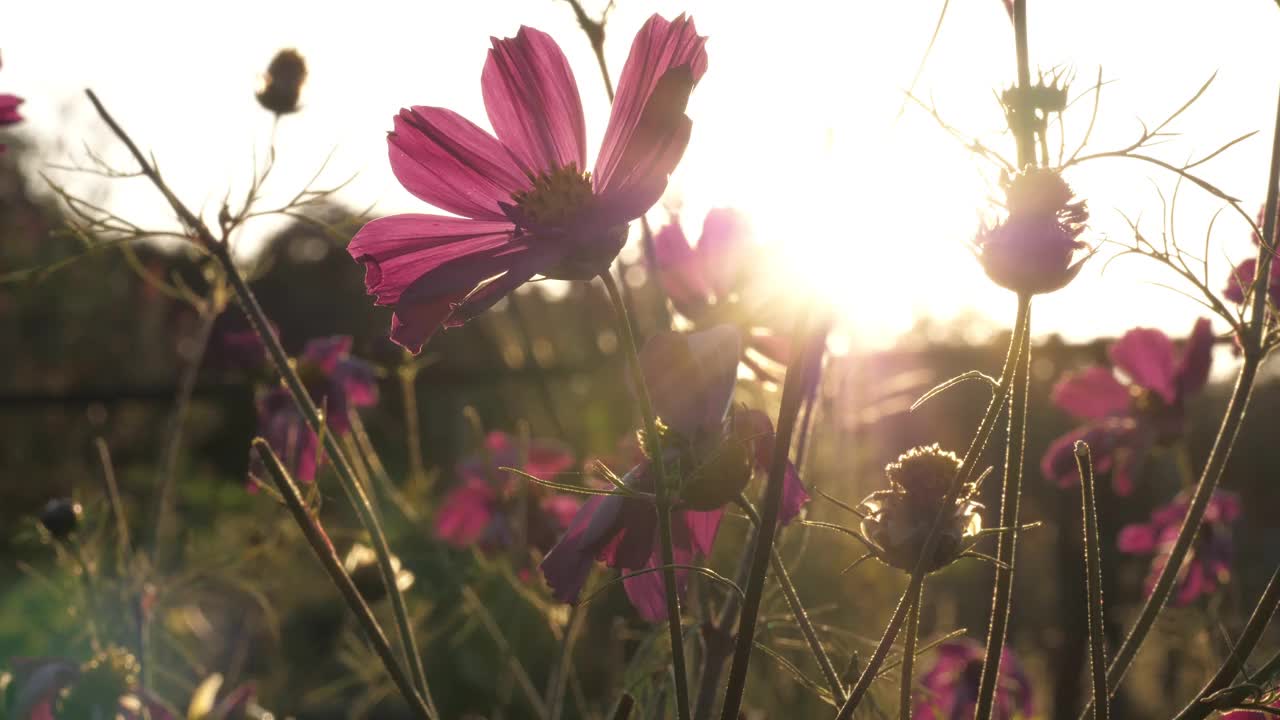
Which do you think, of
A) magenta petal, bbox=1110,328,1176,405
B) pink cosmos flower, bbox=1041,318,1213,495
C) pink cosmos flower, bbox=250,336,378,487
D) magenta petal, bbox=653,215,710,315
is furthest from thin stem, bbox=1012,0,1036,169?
magenta petal, bbox=1110,328,1176,405

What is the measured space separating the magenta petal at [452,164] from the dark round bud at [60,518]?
354 millimetres

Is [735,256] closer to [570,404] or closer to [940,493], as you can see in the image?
[940,493]

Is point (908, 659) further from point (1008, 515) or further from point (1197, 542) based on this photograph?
point (1197, 542)

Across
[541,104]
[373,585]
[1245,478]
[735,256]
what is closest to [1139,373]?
[735,256]

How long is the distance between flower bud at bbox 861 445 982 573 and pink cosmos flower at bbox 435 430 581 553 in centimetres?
57

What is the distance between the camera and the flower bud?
36cm

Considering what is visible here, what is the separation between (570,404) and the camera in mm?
2207

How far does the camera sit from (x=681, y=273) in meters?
0.73

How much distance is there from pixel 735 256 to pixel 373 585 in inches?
30.0

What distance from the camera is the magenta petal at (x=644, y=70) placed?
424 mm

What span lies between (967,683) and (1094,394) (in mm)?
414

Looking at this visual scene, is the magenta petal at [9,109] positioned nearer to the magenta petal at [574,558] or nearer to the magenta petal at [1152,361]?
the magenta petal at [574,558]

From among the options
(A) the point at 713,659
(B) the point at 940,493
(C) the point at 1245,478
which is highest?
(C) the point at 1245,478

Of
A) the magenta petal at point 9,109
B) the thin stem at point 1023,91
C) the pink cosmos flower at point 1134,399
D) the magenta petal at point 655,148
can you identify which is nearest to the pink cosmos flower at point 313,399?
the magenta petal at point 9,109
